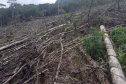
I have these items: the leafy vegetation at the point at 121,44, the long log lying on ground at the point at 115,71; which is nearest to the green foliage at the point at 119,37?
the leafy vegetation at the point at 121,44

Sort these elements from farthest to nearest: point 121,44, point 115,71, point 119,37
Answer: point 119,37
point 121,44
point 115,71

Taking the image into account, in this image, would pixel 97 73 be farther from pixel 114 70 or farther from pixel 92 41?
pixel 92 41

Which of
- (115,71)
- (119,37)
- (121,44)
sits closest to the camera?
(115,71)

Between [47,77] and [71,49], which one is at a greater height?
[71,49]

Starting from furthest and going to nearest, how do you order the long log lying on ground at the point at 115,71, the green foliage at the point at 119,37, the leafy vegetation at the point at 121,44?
the green foliage at the point at 119,37
the leafy vegetation at the point at 121,44
the long log lying on ground at the point at 115,71

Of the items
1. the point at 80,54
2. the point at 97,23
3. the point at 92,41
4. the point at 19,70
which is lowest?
the point at 19,70

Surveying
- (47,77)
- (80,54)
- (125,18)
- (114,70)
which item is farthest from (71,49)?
(125,18)

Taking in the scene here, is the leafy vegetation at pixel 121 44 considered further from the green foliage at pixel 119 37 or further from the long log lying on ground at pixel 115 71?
the long log lying on ground at pixel 115 71

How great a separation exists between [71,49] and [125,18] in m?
4.73

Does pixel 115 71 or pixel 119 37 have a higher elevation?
pixel 119 37

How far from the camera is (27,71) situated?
94.8 inches

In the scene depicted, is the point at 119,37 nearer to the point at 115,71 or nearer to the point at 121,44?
the point at 121,44

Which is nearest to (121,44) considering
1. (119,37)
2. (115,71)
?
(119,37)

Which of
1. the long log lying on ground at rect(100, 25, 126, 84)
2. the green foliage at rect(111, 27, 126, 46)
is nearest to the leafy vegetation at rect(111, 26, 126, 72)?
the green foliage at rect(111, 27, 126, 46)
